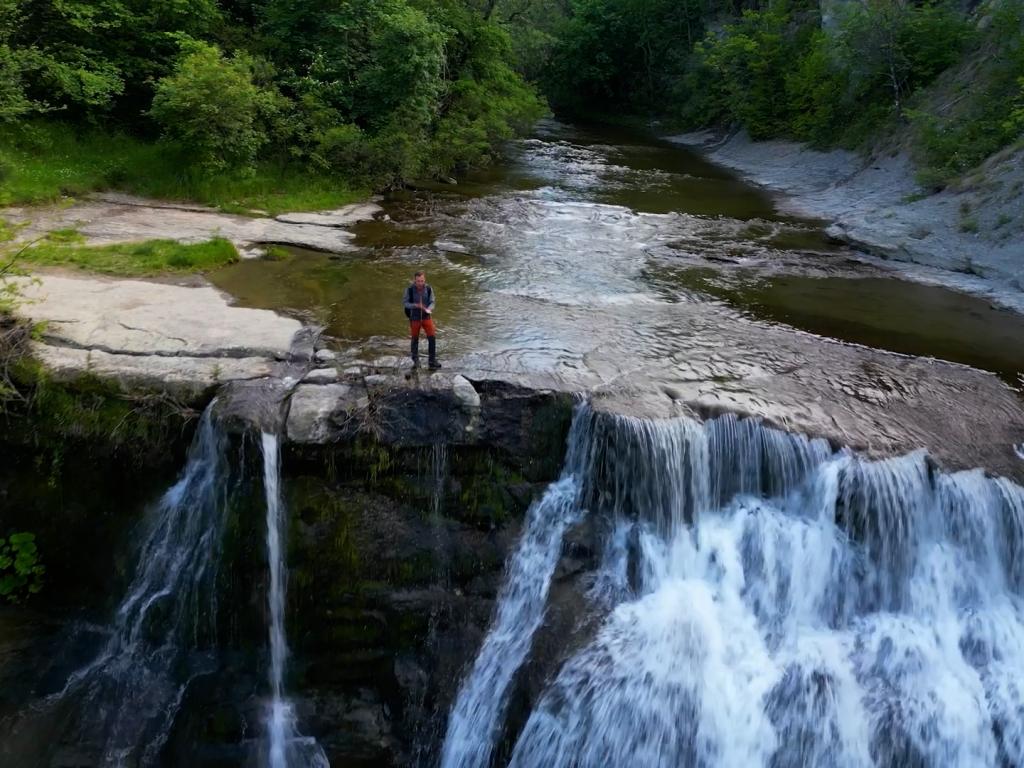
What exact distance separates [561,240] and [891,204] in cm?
976

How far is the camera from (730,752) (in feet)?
22.6

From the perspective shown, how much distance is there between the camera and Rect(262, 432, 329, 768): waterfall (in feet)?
24.5

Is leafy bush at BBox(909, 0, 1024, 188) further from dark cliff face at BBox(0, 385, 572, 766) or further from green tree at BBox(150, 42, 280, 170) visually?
green tree at BBox(150, 42, 280, 170)

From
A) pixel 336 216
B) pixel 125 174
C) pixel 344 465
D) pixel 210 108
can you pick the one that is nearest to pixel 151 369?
pixel 344 465

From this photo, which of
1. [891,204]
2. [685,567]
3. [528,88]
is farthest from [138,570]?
[528,88]

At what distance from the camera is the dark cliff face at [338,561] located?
24.8 feet

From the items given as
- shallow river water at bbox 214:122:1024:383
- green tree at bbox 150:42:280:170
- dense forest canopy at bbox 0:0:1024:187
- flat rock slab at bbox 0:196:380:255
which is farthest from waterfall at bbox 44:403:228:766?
dense forest canopy at bbox 0:0:1024:187

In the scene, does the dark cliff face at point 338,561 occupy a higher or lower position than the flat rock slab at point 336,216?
lower

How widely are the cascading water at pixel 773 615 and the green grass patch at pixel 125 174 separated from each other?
12464mm

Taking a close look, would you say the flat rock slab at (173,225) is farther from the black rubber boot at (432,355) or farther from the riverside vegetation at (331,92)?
the black rubber boot at (432,355)

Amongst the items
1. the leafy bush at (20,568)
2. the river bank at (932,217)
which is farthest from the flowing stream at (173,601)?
the river bank at (932,217)

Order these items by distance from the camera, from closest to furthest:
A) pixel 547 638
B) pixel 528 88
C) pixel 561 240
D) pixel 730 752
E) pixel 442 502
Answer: pixel 730 752
pixel 547 638
pixel 442 502
pixel 561 240
pixel 528 88

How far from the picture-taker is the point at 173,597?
7.85 metres

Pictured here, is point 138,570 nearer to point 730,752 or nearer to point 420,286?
point 420,286
